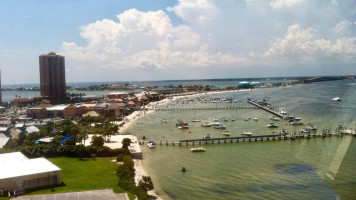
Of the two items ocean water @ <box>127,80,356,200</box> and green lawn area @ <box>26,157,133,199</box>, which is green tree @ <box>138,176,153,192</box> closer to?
ocean water @ <box>127,80,356,200</box>

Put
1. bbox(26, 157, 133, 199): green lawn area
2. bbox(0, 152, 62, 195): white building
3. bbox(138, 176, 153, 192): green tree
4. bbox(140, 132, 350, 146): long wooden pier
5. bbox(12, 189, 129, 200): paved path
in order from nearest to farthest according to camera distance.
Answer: bbox(12, 189, 129, 200): paved path → bbox(0, 152, 62, 195): white building → bbox(26, 157, 133, 199): green lawn area → bbox(138, 176, 153, 192): green tree → bbox(140, 132, 350, 146): long wooden pier

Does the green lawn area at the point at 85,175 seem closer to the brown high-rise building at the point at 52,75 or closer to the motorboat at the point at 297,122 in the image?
the motorboat at the point at 297,122

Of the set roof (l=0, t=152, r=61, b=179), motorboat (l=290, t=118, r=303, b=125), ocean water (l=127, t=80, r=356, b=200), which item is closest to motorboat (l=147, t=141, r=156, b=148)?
ocean water (l=127, t=80, r=356, b=200)

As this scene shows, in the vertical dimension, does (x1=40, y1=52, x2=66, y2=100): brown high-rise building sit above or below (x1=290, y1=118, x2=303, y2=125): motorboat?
above

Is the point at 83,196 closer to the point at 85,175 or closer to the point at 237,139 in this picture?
the point at 85,175

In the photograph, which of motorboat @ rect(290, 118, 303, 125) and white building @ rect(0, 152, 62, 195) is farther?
motorboat @ rect(290, 118, 303, 125)

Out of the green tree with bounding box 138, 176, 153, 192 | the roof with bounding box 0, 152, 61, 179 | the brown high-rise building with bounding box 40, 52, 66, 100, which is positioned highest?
the brown high-rise building with bounding box 40, 52, 66, 100

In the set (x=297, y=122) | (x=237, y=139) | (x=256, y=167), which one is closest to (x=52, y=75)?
(x=237, y=139)

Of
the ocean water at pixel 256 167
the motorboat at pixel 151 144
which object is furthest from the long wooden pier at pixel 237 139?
the ocean water at pixel 256 167
